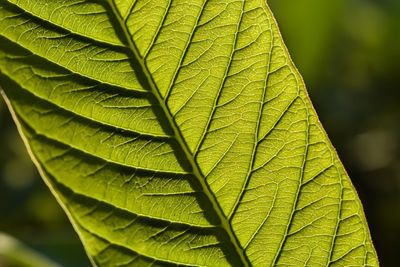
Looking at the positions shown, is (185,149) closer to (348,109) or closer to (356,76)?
(348,109)

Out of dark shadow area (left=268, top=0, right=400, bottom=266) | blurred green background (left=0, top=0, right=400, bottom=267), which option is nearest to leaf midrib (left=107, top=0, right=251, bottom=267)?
blurred green background (left=0, top=0, right=400, bottom=267)

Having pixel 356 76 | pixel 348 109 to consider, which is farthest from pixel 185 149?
pixel 356 76

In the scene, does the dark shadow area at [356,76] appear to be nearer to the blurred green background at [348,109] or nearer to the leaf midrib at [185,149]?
the blurred green background at [348,109]

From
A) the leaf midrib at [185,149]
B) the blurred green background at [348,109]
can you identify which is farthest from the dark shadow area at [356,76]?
the leaf midrib at [185,149]

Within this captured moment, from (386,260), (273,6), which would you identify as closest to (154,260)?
(386,260)

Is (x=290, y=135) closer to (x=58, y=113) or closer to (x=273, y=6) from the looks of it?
(x=58, y=113)
